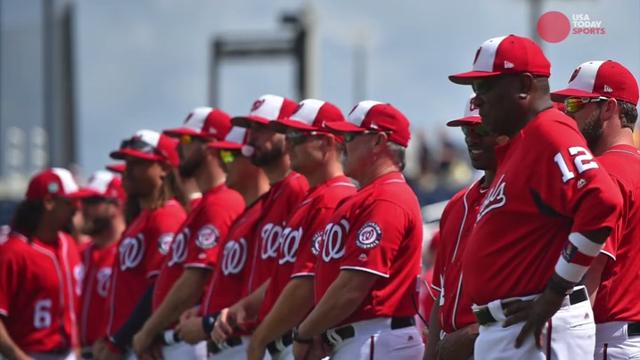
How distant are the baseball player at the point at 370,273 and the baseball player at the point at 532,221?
1094 mm

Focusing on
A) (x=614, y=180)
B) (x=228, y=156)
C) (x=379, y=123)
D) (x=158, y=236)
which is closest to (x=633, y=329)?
(x=614, y=180)

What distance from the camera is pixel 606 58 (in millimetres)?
6539

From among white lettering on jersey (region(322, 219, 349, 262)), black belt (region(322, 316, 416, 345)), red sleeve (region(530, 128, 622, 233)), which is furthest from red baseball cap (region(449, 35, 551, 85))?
black belt (region(322, 316, 416, 345))

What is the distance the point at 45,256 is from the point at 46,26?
8.34m

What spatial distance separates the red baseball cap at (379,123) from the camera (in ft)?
23.5

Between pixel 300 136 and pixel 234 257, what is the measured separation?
0.98m

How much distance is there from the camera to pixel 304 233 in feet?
24.2

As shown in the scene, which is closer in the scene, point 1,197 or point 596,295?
point 596,295

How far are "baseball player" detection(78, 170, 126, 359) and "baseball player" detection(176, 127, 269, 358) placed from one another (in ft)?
5.93

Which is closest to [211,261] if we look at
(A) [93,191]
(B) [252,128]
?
(B) [252,128]

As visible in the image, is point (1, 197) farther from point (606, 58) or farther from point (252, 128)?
point (606, 58)

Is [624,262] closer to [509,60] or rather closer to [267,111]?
[509,60]

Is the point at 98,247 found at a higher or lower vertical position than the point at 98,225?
lower

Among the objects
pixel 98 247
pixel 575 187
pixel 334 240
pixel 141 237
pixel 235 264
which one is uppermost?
pixel 575 187
